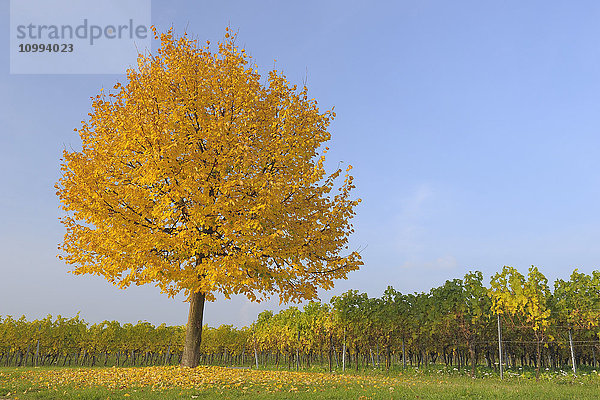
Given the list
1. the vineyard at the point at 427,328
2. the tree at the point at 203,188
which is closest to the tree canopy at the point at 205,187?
the tree at the point at 203,188

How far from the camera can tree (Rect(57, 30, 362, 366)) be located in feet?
46.8

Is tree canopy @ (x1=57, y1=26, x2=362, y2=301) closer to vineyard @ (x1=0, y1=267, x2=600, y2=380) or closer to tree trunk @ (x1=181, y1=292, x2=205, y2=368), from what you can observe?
tree trunk @ (x1=181, y1=292, x2=205, y2=368)

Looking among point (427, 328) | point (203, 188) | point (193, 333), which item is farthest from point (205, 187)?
point (427, 328)

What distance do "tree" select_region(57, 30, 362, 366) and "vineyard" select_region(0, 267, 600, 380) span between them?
991 cm

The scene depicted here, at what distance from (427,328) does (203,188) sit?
16625 millimetres

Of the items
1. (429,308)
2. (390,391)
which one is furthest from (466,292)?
(390,391)

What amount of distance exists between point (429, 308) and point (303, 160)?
592 inches

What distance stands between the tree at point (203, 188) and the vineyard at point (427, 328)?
991 cm

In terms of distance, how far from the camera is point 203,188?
51.3ft

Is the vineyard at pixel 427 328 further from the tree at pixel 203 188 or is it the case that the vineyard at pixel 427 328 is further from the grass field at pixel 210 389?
the tree at pixel 203 188

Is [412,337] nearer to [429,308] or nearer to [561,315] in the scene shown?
[429,308]

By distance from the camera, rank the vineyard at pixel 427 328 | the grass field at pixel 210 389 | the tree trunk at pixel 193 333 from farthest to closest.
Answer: the vineyard at pixel 427 328 < the tree trunk at pixel 193 333 < the grass field at pixel 210 389

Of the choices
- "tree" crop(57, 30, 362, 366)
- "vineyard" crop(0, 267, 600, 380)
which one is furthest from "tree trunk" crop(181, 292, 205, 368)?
"vineyard" crop(0, 267, 600, 380)

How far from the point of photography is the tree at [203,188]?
46.8 ft
